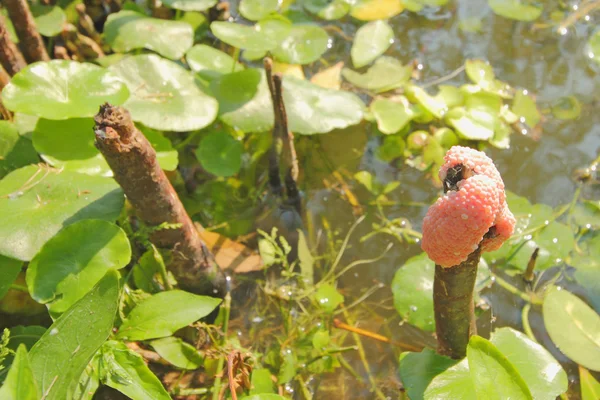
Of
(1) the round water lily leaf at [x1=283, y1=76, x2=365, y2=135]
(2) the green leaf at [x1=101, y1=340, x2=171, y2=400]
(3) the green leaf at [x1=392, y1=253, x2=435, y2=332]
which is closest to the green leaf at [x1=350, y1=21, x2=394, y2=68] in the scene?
(1) the round water lily leaf at [x1=283, y1=76, x2=365, y2=135]

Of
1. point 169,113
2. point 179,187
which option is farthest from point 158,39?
point 179,187

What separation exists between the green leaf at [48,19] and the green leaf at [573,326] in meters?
1.78

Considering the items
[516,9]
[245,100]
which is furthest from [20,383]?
[516,9]

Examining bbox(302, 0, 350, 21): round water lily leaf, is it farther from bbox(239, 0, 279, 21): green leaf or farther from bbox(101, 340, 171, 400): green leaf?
bbox(101, 340, 171, 400): green leaf

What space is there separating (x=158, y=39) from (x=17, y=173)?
0.72 m

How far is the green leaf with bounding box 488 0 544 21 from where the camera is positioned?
2109 mm

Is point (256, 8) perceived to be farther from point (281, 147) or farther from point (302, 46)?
point (281, 147)

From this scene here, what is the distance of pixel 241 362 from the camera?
115cm

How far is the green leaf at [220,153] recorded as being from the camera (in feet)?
5.16

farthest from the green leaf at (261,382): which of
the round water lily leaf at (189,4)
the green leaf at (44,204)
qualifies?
the round water lily leaf at (189,4)

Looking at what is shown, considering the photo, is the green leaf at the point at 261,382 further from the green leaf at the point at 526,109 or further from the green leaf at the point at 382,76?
the green leaf at the point at 526,109

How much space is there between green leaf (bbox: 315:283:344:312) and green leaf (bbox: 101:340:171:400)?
1.75 feet

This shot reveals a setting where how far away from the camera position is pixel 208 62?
1766 millimetres

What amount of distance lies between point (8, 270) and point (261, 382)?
633 mm
